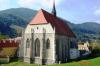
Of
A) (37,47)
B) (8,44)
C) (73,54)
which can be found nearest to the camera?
(37,47)

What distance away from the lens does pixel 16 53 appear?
7388cm

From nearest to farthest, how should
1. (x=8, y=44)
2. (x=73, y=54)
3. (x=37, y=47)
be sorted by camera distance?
1. (x=37, y=47)
2. (x=73, y=54)
3. (x=8, y=44)

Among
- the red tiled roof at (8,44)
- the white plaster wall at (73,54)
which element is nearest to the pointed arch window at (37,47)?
the white plaster wall at (73,54)

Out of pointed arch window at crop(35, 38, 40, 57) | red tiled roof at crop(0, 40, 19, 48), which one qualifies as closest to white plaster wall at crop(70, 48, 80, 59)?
pointed arch window at crop(35, 38, 40, 57)

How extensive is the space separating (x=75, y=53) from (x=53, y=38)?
19.2 metres

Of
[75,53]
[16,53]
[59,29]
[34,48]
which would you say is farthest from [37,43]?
[75,53]

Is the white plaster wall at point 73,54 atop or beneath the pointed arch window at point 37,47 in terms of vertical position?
beneath

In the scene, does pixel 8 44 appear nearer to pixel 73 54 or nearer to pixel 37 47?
pixel 37 47

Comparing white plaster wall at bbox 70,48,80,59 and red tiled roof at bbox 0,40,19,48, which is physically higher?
red tiled roof at bbox 0,40,19,48

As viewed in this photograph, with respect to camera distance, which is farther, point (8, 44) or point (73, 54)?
point (8, 44)

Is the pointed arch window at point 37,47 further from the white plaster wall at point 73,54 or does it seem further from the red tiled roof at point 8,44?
the red tiled roof at point 8,44

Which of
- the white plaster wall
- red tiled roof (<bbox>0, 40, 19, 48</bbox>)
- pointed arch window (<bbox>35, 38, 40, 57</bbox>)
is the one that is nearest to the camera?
pointed arch window (<bbox>35, 38, 40, 57</bbox>)

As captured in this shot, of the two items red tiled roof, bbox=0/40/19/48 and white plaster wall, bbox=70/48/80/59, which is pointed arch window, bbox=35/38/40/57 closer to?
white plaster wall, bbox=70/48/80/59

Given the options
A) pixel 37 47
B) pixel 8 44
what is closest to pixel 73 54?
pixel 37 47
